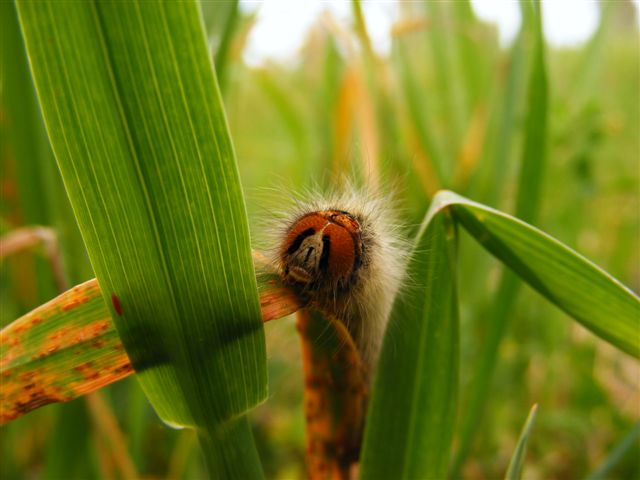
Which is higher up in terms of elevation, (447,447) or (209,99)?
(209,99)

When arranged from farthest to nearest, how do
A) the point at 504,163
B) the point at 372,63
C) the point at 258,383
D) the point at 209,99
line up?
1. the point at 372,63
2. the point at 504,163
3. the point at 258,383
4. the point at 209,99

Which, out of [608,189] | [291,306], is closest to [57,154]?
[291,306]

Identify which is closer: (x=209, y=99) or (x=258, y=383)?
(x=209, y=99)

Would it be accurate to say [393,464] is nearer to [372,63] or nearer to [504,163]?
[504,163]

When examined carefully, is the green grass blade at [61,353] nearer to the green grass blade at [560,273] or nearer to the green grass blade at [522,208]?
the green grass blade at [560,273]

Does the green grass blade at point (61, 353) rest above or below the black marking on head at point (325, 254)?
below

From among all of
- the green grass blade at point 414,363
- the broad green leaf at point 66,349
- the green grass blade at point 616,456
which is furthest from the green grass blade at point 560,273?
the green grass blade at point 616,456
